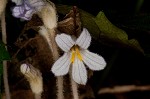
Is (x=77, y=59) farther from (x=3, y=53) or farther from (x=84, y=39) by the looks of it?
(x=3, y=53)

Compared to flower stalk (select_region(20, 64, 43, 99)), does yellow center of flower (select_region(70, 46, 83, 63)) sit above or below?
above

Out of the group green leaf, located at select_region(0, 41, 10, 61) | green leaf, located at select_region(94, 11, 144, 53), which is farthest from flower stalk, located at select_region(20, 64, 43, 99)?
green leaf, located at select_region(94, 11, 144, 53)

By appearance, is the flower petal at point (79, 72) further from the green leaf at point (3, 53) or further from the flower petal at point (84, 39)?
the green leaf at point (3, 53)

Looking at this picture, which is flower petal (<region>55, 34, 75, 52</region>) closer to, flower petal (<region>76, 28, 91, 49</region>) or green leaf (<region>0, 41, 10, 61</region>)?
flower petal (<region>76, 28, 91, 49</region>)

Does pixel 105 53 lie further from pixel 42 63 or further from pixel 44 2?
pixel 44 2

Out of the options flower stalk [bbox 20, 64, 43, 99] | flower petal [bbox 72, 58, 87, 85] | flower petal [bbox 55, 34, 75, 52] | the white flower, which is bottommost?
→ flower stalk [bbox 20, 64, 43, 99]

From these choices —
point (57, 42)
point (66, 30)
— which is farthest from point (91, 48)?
point (57, 42)
